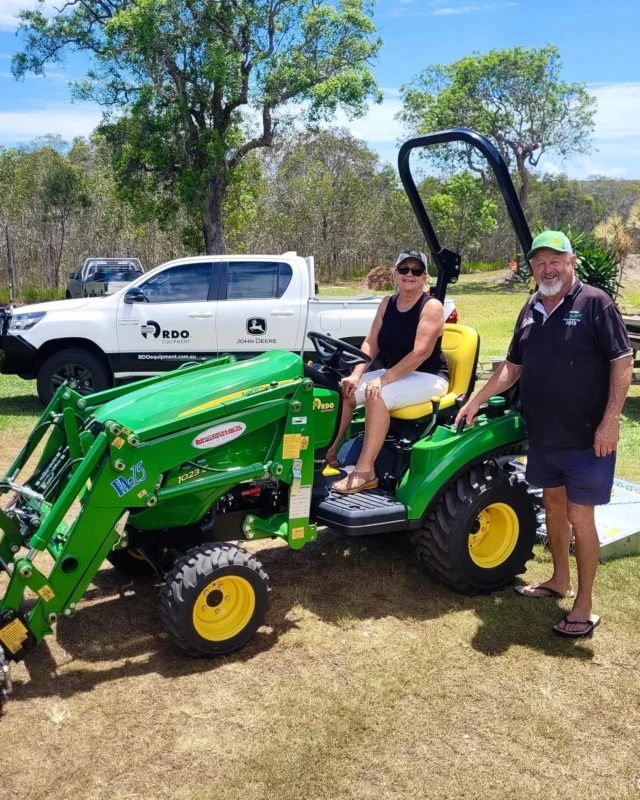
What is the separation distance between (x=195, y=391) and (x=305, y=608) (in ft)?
4.59

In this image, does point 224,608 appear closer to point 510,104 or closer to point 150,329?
point 150,329

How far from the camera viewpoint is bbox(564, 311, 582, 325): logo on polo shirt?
3.71 meters

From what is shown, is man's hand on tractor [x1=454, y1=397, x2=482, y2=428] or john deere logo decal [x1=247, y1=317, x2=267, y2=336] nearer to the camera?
man's hand on tractor [x1=454, y1=397, x2=482, y2=428]

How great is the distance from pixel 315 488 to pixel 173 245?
27.4 m

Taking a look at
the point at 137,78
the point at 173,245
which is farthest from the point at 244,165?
the point at 173,245

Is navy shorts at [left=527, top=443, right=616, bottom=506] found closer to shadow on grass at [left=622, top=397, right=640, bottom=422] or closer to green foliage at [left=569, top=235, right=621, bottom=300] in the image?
shadow on grass at [left=622, top=397, right=640, bottom=422]

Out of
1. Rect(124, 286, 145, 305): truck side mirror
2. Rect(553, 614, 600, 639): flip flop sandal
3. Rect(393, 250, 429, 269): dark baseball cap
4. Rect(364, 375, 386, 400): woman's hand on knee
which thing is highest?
Rect(393, 250, 429, 269): dark baseball cap

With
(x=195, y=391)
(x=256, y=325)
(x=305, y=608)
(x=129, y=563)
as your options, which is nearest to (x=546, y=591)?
(x=305, y=608)

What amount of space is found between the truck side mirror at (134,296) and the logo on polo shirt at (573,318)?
6449 mm

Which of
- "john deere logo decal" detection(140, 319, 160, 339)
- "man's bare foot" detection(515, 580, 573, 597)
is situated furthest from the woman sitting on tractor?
"john deere logo decal" detection(140, 319, 160, 339)

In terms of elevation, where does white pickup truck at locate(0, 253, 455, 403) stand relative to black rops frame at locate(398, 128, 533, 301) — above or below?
below

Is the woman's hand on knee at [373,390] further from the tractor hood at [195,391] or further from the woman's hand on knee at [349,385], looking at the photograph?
the tractor hood at [195,391]

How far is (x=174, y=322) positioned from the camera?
9.22 metres

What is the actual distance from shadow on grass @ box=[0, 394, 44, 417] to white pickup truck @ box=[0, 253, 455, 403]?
1.67ft
